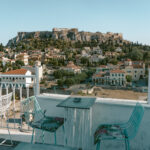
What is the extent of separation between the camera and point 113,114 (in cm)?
222

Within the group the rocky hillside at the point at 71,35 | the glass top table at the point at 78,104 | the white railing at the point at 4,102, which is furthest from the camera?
the rocky hillside at the point at 71,35

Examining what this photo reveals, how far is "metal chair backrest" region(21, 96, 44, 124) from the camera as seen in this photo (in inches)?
86.3

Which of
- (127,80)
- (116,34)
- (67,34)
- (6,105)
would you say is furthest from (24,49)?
(6,105)

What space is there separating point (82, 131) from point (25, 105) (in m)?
0.75

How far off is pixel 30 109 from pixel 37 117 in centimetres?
16

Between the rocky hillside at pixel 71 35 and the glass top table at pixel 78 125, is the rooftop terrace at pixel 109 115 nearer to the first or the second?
the glass top table at pixel 78 125

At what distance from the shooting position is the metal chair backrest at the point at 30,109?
7.19ft

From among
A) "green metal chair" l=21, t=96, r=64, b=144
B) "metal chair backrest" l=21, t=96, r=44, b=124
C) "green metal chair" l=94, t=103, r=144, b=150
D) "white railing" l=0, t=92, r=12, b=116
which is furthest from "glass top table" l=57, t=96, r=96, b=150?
"white railing" l=0, t=92, r=12, b=116

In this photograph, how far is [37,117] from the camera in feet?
7.86

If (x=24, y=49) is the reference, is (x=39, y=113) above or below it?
below

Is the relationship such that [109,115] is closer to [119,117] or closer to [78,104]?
[119,117]

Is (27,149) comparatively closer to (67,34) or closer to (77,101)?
(77,101)

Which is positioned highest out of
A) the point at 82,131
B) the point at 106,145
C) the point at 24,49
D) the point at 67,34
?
the point at 67,34

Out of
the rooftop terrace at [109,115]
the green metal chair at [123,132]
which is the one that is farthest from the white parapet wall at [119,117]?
the green metal chair at [123,132]
